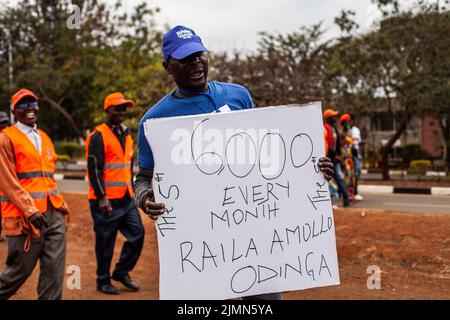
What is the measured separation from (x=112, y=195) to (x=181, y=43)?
3362 mm

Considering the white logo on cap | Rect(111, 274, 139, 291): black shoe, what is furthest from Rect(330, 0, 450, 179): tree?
the white logo on cap

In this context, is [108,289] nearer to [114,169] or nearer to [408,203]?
[114,169]

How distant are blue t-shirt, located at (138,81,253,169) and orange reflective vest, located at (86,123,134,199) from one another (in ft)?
9.82

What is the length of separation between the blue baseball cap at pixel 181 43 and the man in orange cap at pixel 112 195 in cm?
312

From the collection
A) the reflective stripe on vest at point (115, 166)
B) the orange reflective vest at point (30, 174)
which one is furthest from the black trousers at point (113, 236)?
the orange reflective vest at point (30, 174)

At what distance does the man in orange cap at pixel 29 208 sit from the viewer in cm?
442

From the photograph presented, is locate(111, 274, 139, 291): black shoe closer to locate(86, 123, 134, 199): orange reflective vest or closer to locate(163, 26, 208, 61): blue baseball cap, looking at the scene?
locate(86, 123, 134, 199): orange reflective vest

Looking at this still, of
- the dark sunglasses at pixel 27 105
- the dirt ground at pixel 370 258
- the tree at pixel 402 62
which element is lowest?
the dirt ground at pixel 370 258

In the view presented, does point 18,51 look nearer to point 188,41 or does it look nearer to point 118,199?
point 118,199

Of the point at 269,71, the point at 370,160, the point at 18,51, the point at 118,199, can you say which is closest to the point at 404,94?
the point at 269,71

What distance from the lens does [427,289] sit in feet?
10.8

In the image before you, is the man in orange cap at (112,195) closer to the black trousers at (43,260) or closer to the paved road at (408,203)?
the black trousers at (43,260)

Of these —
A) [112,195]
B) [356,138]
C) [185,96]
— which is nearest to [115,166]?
[112,195]

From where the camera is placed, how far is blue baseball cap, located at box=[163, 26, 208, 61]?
2.71m
